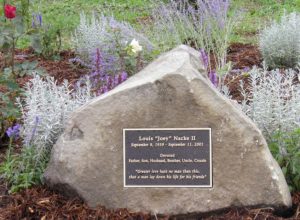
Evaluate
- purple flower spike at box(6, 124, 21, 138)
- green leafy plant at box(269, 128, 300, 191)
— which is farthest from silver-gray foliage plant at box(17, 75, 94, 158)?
green leafy plant at box(269, 128, 300, 191)

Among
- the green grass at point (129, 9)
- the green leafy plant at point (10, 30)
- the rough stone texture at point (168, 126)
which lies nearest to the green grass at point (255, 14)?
the green grass at point (129, 9)

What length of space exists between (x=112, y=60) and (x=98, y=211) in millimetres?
2557

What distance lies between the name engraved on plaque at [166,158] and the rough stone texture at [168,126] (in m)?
0.04

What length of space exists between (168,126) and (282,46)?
3.10 metres

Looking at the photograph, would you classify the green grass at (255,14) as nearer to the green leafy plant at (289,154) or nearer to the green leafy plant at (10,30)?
the green leafy plant at (10,30)

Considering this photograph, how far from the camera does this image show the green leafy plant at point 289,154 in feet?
11.8

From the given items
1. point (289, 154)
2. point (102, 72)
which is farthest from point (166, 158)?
point (102, 72)

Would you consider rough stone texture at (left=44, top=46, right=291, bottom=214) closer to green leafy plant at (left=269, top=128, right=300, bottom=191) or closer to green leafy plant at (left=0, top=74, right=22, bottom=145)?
green leafy plant at (left=269, top=128, right=300, bottom=191)

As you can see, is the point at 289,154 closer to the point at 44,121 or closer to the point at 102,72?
the point at 44,121

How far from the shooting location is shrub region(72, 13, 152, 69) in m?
5.81

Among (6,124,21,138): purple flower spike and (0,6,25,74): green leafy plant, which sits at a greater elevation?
(0,6,25,74): green leafy plant

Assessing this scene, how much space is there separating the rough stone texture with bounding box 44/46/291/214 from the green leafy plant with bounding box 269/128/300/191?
0.58 ft

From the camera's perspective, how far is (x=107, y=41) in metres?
5.92

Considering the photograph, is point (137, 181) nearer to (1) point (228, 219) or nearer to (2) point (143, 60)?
(1) point (228, 219)
